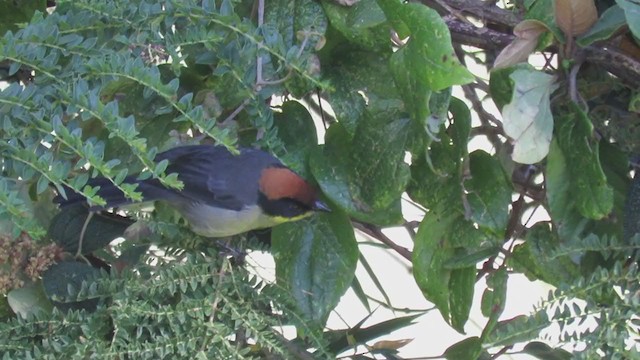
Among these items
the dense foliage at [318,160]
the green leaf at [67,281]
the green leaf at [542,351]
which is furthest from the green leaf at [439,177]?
the green leaf at [67,281]

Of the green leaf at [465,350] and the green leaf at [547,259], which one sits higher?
the green leaf at [547,259]

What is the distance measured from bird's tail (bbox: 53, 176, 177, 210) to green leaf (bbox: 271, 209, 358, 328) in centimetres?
14

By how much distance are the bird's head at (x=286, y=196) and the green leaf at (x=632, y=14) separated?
41 cm

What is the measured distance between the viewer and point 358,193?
107cm

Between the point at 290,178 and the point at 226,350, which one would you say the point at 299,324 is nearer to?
the point at 226,350

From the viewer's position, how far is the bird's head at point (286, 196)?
1.18 m

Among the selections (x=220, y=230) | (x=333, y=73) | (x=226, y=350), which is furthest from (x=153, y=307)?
(x=333, y=73)

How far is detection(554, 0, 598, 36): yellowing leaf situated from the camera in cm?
96

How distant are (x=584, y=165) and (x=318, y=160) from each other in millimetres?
292

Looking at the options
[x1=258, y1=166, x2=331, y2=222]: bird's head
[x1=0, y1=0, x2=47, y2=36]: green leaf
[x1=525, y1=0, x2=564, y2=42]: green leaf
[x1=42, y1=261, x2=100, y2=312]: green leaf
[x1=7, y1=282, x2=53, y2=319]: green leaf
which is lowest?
[x1=7, y1=282, x2=53, y2=319]: green leaf

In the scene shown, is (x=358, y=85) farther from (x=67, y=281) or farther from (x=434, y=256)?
(x=67, y=281)

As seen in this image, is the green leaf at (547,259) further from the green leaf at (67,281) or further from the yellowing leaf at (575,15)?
the green leaf at (67,281)

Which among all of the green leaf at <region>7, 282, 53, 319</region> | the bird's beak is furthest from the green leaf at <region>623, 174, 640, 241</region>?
the green leaf at <region>7, 282, 53, 319</region>

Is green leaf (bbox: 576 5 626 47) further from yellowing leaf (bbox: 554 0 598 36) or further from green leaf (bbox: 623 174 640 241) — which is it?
green leaf (bbox: 623 174 640 241)
